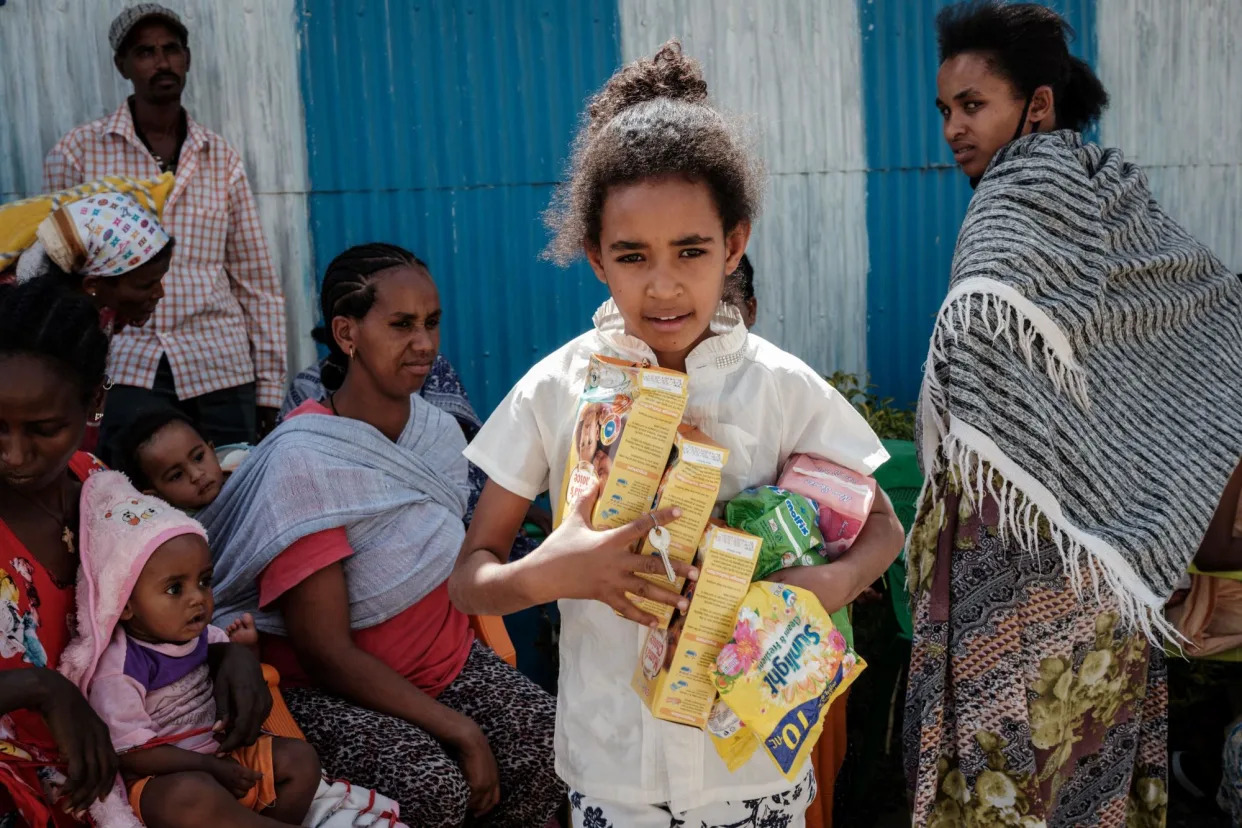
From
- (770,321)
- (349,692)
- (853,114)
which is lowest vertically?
(349,692)

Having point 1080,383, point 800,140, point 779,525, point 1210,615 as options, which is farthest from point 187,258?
point 1210,615

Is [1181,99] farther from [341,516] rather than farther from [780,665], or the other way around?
[780,665]

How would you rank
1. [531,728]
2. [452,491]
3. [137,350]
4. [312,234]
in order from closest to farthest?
[531,728], [452,491], [137,350], [312,234]

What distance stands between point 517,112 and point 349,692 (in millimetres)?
2563

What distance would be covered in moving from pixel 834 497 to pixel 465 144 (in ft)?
10.2

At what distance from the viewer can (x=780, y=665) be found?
1.76 metres

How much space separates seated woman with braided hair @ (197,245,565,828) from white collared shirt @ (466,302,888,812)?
896 millimetres

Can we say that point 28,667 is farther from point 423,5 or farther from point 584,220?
point 423,5

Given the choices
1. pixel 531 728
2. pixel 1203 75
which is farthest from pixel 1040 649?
pixel 1203 75

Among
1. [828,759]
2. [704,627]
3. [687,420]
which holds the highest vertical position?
[687,420]

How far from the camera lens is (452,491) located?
333 cm

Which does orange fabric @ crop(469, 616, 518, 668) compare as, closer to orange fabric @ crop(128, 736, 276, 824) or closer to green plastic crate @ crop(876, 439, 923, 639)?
orange fabric @ crop(128, 736, 276, 824)

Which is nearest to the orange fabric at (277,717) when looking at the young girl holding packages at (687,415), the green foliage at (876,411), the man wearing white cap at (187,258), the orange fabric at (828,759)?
the young girl holding packages at (687,415)

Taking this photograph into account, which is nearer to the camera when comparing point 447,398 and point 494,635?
point 494,635
